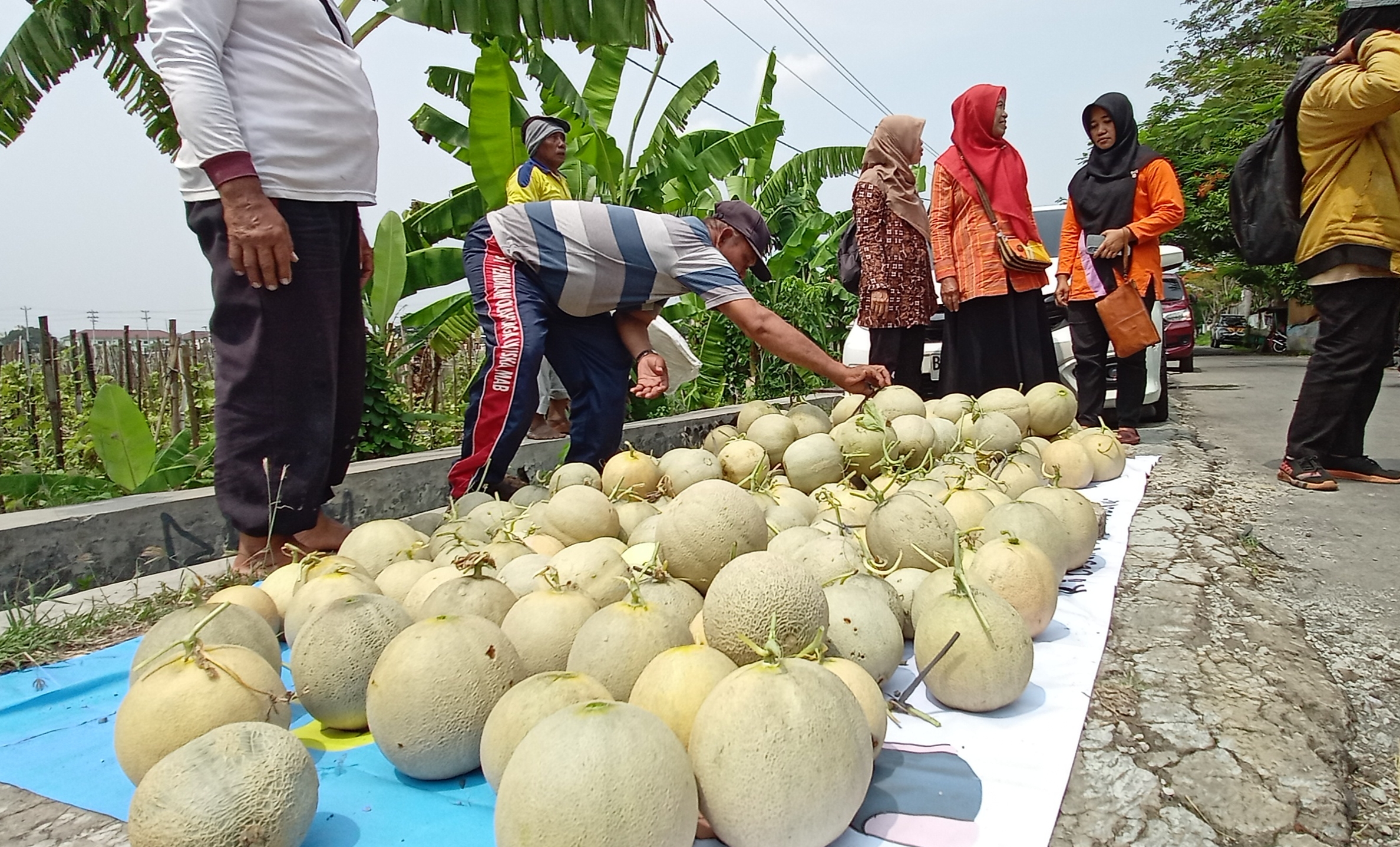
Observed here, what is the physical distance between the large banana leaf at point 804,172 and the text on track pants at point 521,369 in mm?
6966

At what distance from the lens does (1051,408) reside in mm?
4285

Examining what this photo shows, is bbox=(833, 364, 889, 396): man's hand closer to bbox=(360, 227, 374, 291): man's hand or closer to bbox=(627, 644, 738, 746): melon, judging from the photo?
bbox=(360, 227, 374, 291): man's hand

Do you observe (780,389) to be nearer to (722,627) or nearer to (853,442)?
(853,442)

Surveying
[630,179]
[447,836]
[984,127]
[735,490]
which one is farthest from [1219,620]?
[630,179]

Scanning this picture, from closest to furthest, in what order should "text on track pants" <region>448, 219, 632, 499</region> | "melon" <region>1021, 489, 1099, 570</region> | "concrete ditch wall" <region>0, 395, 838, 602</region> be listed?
"melon" <region>1021, 489, 1099, 570</region> → "concrete ditch wall" <region>0, 395, 838, 602</region> → "text on track pants" <region>448, 219, 632, 499</region>

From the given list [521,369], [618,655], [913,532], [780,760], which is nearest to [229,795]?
[618,655]

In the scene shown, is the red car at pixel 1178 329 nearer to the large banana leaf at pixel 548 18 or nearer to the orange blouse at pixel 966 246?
the orange blouse at pixel 966 246

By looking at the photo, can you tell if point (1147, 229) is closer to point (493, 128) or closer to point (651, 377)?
point (651, 377)

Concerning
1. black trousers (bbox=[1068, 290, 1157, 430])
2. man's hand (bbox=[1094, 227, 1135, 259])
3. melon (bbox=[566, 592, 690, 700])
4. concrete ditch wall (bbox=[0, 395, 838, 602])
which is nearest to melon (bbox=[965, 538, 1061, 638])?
melon (bbox=[566, 592, 690, 700])

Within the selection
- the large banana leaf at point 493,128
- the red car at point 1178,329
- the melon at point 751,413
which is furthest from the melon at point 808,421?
the red car at point 1178,329

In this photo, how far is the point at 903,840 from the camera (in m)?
1.46

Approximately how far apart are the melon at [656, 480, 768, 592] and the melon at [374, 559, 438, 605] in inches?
26.5

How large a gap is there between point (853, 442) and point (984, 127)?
9.40 feet

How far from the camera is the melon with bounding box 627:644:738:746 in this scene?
153 cm
